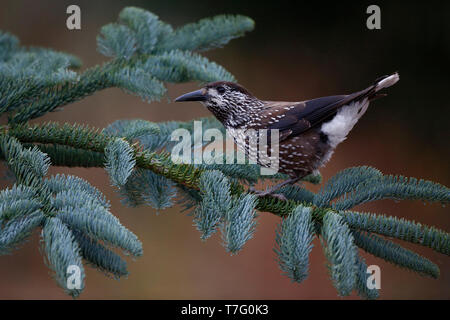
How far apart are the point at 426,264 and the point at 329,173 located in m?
2.94

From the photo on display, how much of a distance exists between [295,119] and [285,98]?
253 centimetres

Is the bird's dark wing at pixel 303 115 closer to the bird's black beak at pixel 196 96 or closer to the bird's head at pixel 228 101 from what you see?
the bird's head at pixel 228 101

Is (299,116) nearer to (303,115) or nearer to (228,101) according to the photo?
(303,115)

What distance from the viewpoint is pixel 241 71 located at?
17.5 feet

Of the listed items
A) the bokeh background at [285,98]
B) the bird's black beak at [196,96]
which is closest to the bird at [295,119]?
the bird's black beak at [196,96]

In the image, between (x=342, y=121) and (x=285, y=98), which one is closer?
(x=342, y=121)

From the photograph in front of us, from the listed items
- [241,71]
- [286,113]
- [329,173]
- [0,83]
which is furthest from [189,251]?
[0,83]

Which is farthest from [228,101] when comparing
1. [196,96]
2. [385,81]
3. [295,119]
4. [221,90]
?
[385,81]

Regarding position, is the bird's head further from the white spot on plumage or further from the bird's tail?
the bird's tail

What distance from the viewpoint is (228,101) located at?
9.27ft

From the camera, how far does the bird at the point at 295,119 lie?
2.63 m

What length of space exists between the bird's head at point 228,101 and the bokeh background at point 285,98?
183 cm

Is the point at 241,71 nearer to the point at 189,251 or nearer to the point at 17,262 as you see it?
the point at 189,251

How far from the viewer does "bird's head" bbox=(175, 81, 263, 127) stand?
277 cm
